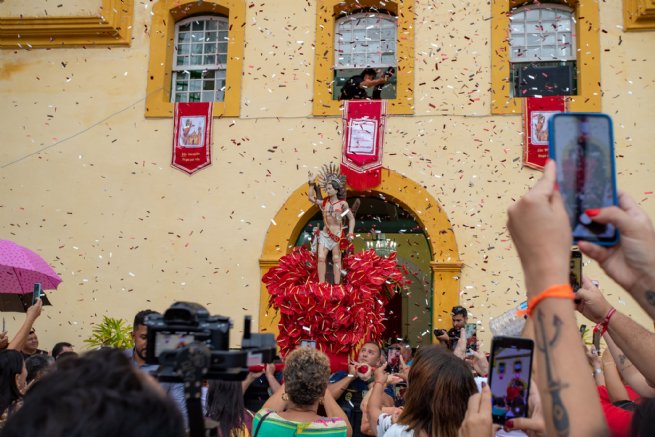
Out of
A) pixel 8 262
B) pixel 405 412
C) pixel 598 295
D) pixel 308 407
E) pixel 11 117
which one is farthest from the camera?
pixel 11 117

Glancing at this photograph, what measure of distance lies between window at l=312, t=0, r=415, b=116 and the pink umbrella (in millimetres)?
5099

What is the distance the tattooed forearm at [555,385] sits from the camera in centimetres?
143

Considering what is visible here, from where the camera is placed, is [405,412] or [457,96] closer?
[405,412]

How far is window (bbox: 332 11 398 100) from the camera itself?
12258mm

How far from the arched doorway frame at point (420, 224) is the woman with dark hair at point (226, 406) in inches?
261

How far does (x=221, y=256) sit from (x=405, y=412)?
28.3ft

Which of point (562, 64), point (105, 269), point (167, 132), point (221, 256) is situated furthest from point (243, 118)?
point (562, 64)

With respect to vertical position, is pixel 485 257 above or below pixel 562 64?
below

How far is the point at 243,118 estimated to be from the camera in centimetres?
1202

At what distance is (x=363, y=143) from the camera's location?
11.6m

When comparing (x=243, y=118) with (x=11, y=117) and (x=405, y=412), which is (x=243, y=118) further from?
(x=405, y=412)

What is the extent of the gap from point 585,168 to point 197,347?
1.03 meters

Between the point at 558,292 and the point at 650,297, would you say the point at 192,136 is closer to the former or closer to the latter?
the point at 650,297

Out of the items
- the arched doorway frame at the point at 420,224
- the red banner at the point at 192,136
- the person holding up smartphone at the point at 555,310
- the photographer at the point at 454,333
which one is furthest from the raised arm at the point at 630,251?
the red banner at the point at 192,136
